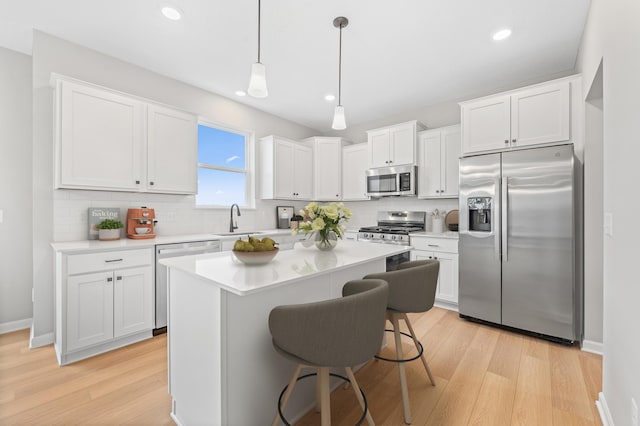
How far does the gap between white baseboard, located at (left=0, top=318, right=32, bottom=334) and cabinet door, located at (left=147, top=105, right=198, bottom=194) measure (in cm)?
184

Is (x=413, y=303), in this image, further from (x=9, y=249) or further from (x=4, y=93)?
(x=4, y=93)

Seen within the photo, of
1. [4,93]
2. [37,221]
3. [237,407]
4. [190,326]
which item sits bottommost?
[237,407]

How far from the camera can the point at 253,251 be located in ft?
5.07

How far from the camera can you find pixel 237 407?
1348mm

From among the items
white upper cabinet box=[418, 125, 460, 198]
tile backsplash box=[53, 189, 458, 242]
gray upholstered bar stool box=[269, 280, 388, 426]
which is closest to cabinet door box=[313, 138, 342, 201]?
tile backsplash box=[53, 189, 458, 242]

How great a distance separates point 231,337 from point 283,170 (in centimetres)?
342

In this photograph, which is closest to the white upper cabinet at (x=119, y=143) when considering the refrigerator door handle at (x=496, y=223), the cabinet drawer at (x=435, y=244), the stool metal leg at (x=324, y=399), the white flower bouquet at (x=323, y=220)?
the white flower bouquet at (x=323, y=220)

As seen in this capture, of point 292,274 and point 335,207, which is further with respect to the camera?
point 335,207

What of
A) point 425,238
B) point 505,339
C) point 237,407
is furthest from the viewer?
point 425,238

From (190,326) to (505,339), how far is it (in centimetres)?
285

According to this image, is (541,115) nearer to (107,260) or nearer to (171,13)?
(171,13)

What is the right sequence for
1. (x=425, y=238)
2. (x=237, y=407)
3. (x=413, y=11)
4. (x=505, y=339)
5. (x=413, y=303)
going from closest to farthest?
(x=237, y=407)
(x=413, y=303)
(x=413, y=11)
(x=505, y=339)
(x=425, y=238)

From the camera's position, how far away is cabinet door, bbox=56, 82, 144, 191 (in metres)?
2.49

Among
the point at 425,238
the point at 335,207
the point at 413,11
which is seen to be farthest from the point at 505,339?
the point at 413,11
